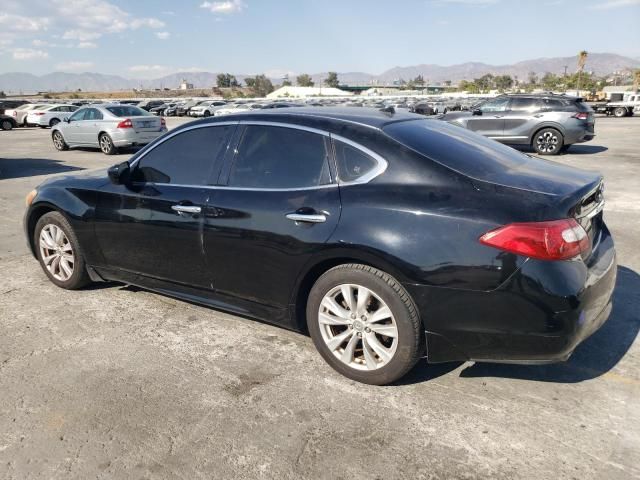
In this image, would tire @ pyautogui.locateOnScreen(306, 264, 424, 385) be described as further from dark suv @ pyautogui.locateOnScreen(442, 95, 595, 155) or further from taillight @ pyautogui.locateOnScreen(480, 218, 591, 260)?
dark suv @ pyautogui.locateOnScreen(442, 95, 595, 155)

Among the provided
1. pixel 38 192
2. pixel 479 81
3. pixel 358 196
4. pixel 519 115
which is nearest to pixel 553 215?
pixel 358 196

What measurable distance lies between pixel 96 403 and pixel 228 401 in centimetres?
77

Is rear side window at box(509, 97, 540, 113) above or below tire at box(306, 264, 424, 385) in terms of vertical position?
Result: above

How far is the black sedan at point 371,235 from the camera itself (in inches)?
110

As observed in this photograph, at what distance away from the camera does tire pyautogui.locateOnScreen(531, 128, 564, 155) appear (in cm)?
1438

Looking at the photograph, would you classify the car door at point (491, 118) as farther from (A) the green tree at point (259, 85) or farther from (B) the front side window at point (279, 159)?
(A) the green tree at point (259, 85)

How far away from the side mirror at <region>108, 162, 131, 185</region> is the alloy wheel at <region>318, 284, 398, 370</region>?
6.81 ft

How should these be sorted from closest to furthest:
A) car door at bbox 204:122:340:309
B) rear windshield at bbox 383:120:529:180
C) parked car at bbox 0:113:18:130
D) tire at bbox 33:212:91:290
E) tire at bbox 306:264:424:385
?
tire at bbox 306:264:424:385 → rear windshield at bbox 383:120:529:180 → car door at bbox 204:122:340:309 → tire at bbox 33:212:91:290 → parked car at bbox 0:113:18:130

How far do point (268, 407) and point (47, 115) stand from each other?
32549 millimetres

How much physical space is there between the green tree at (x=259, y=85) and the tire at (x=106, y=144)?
448ft

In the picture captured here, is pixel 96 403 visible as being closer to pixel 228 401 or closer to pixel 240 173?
pixel 228 401

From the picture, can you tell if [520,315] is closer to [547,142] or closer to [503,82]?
[547,142]

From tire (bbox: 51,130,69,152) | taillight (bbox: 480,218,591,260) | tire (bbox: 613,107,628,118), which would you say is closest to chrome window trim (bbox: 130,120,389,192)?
taillight (bbox: 480,218,591,260)

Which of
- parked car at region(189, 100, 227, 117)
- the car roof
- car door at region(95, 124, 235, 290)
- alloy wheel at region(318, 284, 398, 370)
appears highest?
the car roof
